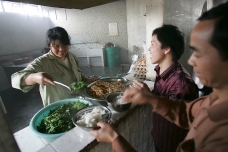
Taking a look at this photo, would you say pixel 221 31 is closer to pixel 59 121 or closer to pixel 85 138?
pixel 85 138

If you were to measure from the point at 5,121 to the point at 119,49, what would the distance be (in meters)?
11.1

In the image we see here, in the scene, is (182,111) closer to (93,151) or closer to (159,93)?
(159,93)

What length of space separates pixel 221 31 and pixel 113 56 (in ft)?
34.0

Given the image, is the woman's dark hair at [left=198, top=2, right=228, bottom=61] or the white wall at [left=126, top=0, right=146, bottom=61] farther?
the white wall at [left=126, top=0, right=146, bottom=61]

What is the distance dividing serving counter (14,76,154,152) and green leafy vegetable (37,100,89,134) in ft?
0.46

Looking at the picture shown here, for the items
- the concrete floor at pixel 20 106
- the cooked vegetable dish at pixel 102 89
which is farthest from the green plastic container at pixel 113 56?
the cooked vegetable dish at pixel 102 89

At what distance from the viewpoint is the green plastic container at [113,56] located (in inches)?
424

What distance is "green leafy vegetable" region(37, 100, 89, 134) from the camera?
1467 millimetres

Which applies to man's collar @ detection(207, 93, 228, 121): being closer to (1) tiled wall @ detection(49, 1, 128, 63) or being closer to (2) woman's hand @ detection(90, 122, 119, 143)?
(2) woman's hand @ detection(90, 122, 119, 143)

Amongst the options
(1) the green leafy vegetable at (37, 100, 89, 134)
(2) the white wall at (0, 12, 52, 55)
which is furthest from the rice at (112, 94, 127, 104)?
(2) the white wall at (0, 12, 52, 55)

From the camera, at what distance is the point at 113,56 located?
1095cm

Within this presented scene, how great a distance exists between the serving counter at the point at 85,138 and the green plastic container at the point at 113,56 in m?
8.73

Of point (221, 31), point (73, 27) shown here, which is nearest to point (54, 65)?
point (221, 31)

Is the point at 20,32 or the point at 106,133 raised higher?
the point at 20,32
